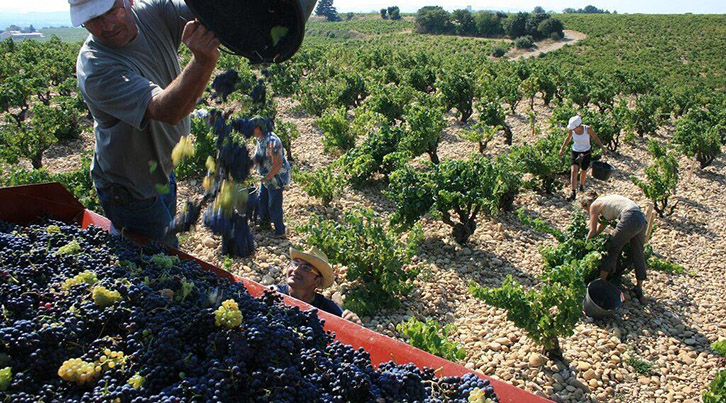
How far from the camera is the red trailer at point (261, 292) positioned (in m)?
2.29

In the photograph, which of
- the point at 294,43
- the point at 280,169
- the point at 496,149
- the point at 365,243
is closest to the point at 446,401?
the point at 294,43

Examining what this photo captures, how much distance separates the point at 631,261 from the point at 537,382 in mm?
2412

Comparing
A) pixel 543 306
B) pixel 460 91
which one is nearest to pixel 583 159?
pixel 543 306

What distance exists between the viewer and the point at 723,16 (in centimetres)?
6328

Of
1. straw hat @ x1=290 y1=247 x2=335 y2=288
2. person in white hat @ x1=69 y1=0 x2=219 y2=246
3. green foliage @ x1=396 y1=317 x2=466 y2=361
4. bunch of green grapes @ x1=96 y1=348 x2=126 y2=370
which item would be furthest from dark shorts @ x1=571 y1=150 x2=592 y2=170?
bunch of green grapes @ x1=96 y1=348 x2=126 y2=370

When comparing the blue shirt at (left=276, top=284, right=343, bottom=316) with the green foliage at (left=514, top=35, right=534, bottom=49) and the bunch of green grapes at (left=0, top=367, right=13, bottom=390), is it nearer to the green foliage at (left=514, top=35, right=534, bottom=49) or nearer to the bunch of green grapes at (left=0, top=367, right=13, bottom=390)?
the bunch of green grapes at (left=0, top=367, right=13, bottom=390)

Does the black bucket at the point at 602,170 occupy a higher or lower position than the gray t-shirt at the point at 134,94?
lower

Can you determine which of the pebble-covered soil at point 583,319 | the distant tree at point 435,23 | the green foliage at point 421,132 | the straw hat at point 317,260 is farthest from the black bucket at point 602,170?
the distant tree at point 435,23

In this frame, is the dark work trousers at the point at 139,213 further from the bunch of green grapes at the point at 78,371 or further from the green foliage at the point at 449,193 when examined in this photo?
the green foliage at the point at 449,193

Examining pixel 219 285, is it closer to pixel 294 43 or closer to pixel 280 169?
pixel 294 43

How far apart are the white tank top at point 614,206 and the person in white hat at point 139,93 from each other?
196 inches

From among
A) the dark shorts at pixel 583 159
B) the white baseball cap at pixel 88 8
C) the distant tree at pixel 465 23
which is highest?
the distant tree at pixel 465 23

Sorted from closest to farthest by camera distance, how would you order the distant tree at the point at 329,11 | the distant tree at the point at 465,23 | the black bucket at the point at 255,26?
the black bucket at the point at 255,26
the distant tree at the point at 465,23
the distant tree at the point at 329,11

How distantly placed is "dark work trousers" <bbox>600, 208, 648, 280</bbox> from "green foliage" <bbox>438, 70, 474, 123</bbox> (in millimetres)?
9160
